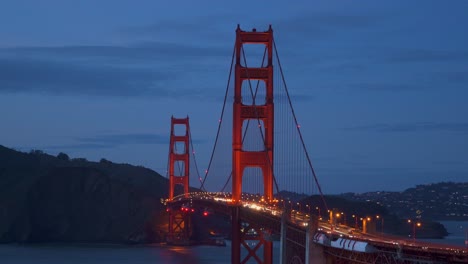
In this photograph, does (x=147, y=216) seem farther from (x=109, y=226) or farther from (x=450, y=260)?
(x=450, y=260)

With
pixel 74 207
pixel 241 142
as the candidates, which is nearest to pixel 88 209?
pixel 74 207

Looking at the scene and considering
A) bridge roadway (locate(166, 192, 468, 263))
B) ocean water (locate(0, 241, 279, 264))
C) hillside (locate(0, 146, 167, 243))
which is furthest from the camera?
hillside (locate(0, 146, 167, 243))

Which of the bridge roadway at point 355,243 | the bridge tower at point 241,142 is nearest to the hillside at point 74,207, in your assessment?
the bridge tower at point 241,142

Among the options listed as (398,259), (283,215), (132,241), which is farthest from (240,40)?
(132,241)

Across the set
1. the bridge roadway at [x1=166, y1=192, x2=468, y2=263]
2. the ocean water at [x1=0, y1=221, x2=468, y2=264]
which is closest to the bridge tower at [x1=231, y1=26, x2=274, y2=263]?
the bridge roadway at [x1=166, y1=192, x2=468, y2=263]

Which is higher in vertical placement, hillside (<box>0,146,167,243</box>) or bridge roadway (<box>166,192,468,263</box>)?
hillside (<box>0,146,167,243</box>)

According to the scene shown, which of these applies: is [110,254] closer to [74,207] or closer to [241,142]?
[74,207]

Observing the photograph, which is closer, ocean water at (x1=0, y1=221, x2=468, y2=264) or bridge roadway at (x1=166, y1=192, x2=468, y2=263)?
bridge roadway at (x1=166, y1=192, x2=468, y2=263)

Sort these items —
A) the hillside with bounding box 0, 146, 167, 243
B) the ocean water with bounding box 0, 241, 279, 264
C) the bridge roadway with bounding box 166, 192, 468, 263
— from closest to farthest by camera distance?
the bridge roadway with bounding box 166, 192, 468, 263 < the ocean water with bounding box 0, 241, 279, 264 < the hillside with bounding box 0, 146, 167, 243

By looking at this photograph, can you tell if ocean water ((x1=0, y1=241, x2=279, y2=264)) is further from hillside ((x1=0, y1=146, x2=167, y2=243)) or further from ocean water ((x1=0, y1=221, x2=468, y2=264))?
hillside ((x1=0, y1=146, x2=167, y2=243))
